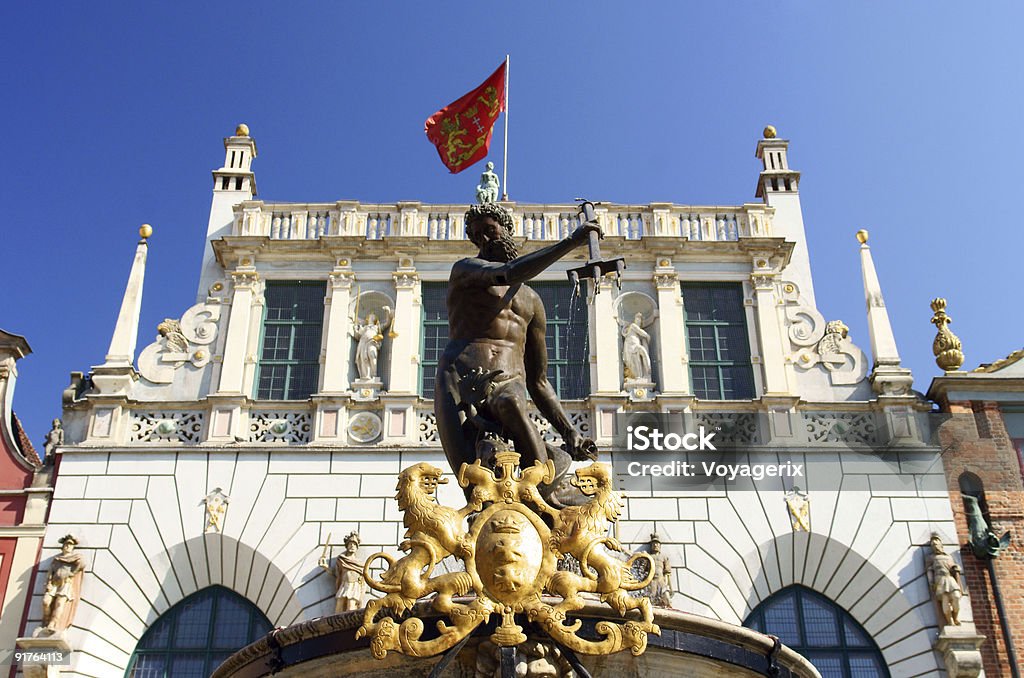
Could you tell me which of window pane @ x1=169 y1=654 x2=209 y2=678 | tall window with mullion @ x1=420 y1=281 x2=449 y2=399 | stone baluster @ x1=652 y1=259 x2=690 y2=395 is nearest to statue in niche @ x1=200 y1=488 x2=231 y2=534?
window pane @ x1=169 y1=654 x2=209 y2=678

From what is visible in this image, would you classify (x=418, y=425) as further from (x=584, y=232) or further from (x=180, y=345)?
(x=584, y=232)

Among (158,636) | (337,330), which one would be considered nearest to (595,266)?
(158,636)

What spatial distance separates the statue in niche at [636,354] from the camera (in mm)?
20500

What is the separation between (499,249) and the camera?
30.8ft

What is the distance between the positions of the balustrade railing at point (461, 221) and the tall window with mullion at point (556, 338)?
1270mm

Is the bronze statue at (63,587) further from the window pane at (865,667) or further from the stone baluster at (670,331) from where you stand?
the window pane at (865,667)

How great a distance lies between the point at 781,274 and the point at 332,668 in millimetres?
16834

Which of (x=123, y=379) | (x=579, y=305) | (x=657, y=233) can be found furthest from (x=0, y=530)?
(x=657, y=233)

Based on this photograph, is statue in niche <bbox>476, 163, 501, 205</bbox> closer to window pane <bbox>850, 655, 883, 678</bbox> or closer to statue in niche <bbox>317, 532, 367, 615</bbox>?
statue in niche <bbox>317, 532, 367, 615</bbox>

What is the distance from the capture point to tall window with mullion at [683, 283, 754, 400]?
2072 centimetres

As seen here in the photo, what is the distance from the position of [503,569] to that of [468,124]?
57.3 feet

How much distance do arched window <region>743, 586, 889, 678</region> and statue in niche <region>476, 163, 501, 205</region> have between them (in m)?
9.90

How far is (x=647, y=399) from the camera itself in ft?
66.0

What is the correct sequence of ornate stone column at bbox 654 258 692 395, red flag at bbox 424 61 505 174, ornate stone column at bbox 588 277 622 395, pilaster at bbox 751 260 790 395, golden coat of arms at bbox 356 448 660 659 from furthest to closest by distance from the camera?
1. red flag at bbox 424 61 505 174
2. pilaster at bbox 751 260 790 395
3. ornate stone column at bbox 654 258 692 395
4. ornate stone column at bbox 588 277 622 395
5. golden coat of arms at bbox 356 448 660 659
